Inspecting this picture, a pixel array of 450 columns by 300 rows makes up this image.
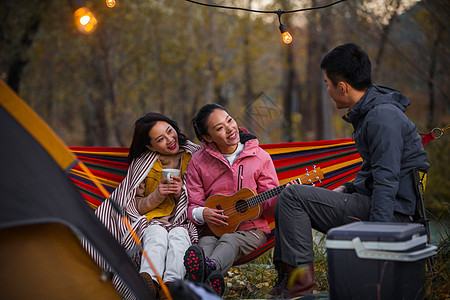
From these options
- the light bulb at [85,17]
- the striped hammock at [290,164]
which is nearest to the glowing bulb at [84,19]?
the light bulb at [85,17]

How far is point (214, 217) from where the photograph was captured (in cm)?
327

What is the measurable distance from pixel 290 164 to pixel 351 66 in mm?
1155

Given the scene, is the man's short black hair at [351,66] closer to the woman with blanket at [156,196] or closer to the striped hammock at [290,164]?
the striped hammock at [290,164]

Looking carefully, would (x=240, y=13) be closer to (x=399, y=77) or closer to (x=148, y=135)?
(x=399, y=77)

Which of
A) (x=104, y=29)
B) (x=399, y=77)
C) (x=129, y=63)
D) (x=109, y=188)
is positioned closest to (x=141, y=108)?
(x=129, y=63)

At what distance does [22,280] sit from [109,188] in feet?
5.62

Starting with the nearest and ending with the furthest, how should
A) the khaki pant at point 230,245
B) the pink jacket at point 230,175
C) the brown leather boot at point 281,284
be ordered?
the brown leather boot at point 281,284, the khaki pant at point 230,245, the pink jacket at point 230,175

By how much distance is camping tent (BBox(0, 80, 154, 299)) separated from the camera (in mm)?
2066

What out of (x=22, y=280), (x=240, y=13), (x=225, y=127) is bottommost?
(x=22, y=280)

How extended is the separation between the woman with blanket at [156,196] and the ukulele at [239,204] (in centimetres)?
19

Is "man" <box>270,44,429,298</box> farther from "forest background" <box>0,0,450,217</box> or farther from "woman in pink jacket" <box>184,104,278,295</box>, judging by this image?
"forest background" <box>0,0,450,217</box>

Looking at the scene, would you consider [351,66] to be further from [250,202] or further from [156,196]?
[156,196]

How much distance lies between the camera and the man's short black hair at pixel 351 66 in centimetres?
279

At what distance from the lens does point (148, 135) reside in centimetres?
354
